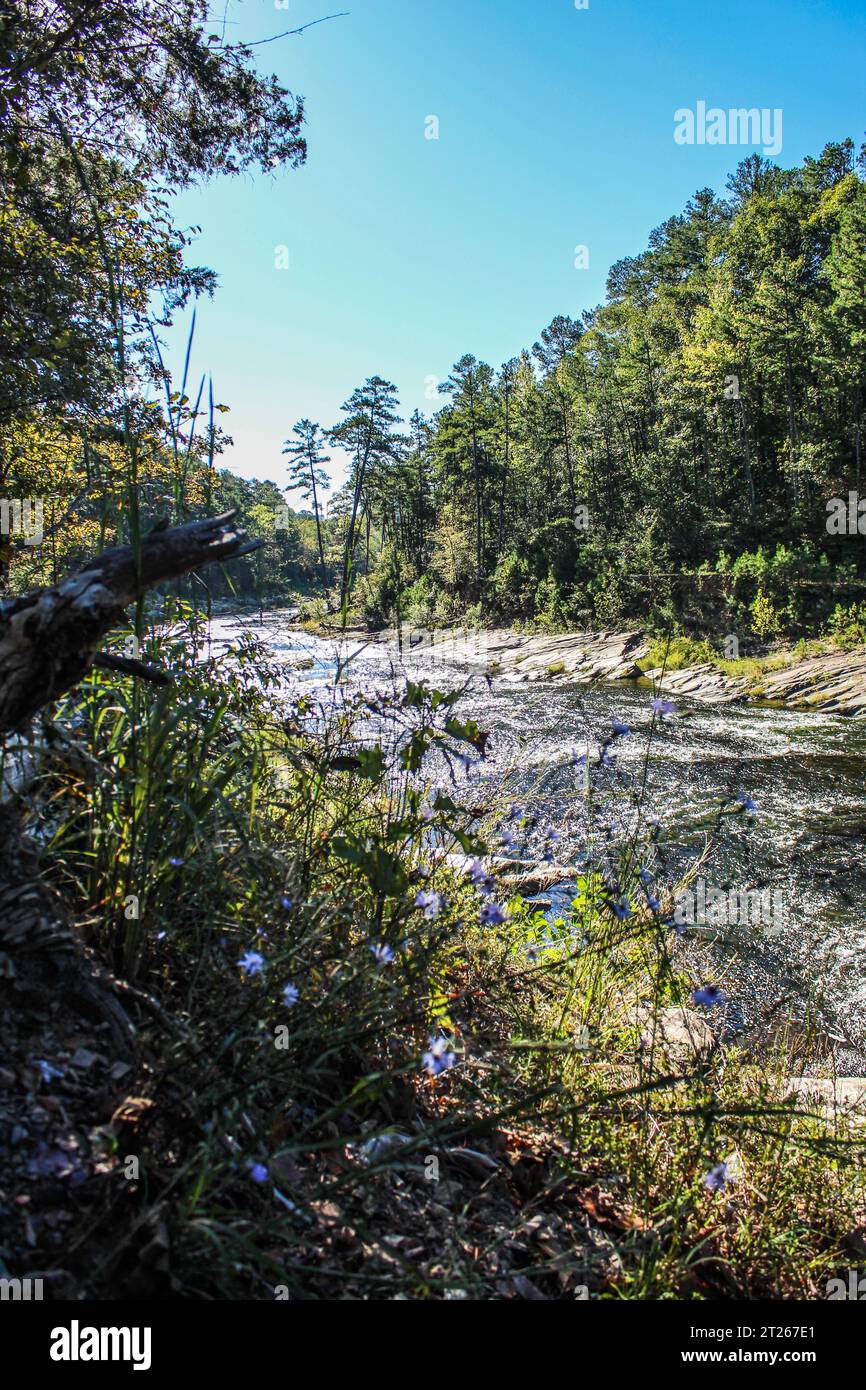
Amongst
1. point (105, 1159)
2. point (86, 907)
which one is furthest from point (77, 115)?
point (105, 1159)

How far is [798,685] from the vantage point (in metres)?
17.0

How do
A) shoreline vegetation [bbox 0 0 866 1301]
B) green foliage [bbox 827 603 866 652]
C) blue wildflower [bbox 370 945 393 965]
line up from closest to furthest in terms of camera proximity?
1. shoreline vegetation [bbox 0 0 866 1301]
2. blue wildflower [bbox 370 945 393 965]
3. green foliage [bbox 827 603 866 652]

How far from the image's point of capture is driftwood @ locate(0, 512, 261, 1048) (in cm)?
133

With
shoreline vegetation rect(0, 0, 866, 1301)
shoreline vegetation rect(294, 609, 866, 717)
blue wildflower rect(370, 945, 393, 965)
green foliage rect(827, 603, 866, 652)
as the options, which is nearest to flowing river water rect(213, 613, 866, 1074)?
shoreline vegetation rect(0, 0, 866, 1301)

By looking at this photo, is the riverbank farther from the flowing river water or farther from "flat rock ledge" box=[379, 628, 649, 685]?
the flowing river water

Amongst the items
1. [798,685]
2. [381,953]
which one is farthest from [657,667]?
[381,953]

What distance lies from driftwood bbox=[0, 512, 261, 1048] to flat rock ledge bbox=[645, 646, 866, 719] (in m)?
15.3

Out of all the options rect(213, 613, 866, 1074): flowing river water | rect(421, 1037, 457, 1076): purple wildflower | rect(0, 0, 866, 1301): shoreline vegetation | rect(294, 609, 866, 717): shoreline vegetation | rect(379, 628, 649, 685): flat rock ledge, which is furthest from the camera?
rect(379, 628, 649, 685): flat rock ledge

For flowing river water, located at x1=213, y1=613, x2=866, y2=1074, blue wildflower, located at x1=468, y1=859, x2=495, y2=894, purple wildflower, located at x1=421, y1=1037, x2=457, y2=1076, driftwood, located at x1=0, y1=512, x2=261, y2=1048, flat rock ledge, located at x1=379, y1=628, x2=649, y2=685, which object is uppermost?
flat rock ledge, located at x1=379, y1=628, x2=649, y2=685

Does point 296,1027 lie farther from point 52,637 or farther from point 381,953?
point 52,637

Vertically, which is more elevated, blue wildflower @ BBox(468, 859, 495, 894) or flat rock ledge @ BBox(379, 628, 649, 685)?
flat rock ledge @ BBox(379, 628, 649, 685)

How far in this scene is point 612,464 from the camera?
120 feet
